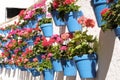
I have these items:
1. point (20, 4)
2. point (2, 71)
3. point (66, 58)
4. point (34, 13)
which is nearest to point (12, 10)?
point (20, 4)

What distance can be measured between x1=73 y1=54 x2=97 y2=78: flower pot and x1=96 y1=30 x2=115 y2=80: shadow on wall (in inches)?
4.0

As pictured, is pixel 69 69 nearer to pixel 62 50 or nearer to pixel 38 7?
pixel 62 50

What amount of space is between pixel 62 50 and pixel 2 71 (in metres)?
6.96

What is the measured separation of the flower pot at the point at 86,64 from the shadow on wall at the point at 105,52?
10 centimetres

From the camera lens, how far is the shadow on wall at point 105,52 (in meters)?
3.90

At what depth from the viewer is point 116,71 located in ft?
12.3

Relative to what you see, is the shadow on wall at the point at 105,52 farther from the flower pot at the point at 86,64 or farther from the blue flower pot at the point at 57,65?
the blue flower pot at the point at 57,65

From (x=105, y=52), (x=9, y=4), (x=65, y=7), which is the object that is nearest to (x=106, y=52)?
(x=105, y=52)

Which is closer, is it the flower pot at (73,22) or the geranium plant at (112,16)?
the geranium plant at (112,16)

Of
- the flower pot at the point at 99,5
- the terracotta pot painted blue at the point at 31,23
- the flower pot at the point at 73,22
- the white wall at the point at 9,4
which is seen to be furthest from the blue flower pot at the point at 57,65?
the white wall at the point at 9,4

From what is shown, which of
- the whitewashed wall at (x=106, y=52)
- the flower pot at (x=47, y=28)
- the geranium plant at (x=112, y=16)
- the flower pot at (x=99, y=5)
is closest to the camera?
the geranium plant at (x=112, y=16)

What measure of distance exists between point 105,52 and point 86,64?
264 millimetres

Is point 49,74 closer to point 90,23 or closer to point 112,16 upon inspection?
point 90,23

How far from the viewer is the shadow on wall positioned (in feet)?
12.8
